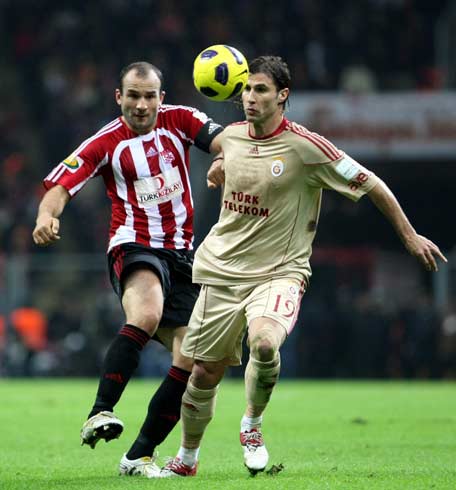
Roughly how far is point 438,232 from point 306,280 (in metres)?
16.5

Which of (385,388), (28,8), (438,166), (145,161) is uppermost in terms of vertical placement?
(28,8)

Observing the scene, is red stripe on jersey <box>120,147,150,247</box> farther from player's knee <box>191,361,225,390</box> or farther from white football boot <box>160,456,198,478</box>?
white football boot <box>160,456,198,478</box>

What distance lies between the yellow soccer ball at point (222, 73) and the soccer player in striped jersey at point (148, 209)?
0.95 ft

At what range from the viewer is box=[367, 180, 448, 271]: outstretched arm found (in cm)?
677

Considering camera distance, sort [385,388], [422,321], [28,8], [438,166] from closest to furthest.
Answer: [385,388], [422,321], [438,166], [28,8]

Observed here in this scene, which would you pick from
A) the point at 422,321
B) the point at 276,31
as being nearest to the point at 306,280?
the point at 422,321

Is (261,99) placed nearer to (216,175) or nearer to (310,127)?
(216,175)

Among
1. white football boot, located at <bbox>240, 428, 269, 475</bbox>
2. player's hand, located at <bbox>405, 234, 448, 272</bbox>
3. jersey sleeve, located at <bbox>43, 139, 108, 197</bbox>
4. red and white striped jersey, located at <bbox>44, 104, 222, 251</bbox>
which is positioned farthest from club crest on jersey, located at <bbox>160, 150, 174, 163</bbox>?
white football boot, located at <bbox>240, 428, 269, 475</bbox>

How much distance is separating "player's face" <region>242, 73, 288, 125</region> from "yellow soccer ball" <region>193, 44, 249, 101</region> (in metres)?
0.07

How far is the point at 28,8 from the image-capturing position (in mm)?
27297

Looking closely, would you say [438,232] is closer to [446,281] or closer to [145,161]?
[446,281]

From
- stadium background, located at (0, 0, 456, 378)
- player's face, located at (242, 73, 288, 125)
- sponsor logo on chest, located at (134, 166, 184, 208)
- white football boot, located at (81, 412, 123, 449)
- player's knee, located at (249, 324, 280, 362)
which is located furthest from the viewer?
stadium background, located at (0, 0, 456, 378)

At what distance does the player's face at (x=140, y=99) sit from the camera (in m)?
7.29

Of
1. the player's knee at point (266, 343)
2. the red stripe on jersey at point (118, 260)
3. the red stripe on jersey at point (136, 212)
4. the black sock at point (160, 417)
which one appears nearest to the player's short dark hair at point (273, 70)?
the red stripe on jersey at point (136, 212)
